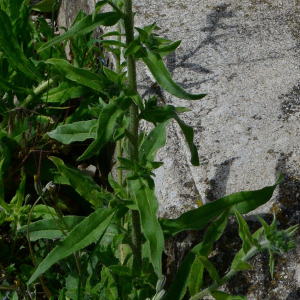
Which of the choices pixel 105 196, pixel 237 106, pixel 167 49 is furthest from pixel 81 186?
pixel 237 106

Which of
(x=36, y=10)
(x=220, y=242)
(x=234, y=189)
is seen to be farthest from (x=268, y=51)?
(x=36, y=10)

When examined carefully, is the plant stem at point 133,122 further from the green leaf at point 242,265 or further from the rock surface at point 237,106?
the green leaf at point 242,265

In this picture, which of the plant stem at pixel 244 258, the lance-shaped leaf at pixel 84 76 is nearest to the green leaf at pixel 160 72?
the lance-shaped leaf at pixel 84 76

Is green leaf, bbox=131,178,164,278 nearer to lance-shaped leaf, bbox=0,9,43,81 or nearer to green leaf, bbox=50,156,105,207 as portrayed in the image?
green leaf, bbox=50,156,105,207

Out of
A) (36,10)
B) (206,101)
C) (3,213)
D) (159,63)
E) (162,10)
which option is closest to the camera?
(159,63)

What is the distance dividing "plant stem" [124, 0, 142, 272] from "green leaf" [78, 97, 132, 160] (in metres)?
0.13

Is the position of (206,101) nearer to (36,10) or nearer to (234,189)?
(234,189)

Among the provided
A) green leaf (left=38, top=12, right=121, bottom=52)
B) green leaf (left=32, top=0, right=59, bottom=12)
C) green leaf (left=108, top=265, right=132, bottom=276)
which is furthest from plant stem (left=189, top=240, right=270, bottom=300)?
green leaf (left=32, top=0, right=59, bottom=12)

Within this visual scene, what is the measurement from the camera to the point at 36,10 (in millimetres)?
4012

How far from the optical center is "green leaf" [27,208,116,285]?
176cm

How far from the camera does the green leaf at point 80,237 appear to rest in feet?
5.76

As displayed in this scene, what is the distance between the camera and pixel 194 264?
1.76 m

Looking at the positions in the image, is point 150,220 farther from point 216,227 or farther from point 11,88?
point 11,88

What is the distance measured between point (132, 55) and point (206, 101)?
0.91 m
